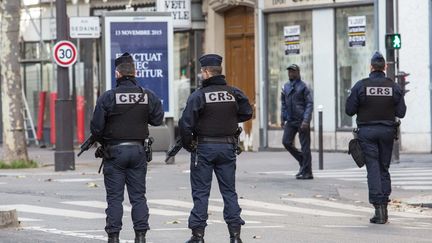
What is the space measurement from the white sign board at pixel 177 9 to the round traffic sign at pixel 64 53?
4.17 m

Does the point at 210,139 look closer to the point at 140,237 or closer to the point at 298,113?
the point at 140,237

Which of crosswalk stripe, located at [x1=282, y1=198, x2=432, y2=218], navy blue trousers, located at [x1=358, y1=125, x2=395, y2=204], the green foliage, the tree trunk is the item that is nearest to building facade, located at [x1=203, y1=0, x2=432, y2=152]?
the green foliage

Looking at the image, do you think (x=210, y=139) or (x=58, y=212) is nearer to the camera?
(x=210, y=139)

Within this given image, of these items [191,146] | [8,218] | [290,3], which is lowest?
[8,218]

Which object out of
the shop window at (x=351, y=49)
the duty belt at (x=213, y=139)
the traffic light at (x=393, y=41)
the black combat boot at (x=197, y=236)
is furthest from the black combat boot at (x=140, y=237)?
the shop window at (x=351, y=49)

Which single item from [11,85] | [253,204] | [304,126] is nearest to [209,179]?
[253,204]

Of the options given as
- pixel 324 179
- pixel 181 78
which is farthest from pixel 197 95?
pixel 181 78

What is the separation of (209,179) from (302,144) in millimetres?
8600

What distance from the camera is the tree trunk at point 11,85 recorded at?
23812mm

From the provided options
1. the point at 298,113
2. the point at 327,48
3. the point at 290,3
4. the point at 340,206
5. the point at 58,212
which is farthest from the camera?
the point at 290,3

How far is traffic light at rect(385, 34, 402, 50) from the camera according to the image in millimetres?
23359

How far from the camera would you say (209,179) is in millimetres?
11961

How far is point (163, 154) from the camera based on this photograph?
28875 millimetres

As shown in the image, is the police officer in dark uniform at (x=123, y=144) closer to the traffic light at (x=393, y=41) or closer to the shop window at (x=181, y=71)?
the traffic light at (x=393, y=41)
